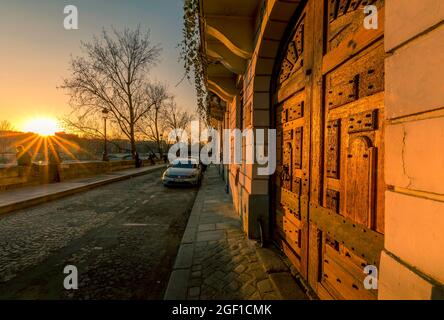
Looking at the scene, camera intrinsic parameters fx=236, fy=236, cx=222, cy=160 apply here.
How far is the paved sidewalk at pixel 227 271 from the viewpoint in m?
2.94

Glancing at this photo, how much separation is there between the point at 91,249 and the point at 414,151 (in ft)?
17.1

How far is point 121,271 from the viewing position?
12.3ft

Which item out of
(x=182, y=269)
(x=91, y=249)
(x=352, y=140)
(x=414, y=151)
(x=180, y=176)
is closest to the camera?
(x=414, y=151)

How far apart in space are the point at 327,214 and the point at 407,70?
156cm

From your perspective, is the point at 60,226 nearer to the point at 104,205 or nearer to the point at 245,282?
the point at 104,205

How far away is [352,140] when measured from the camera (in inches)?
83.0

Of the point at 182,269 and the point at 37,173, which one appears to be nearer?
the point at 182,269

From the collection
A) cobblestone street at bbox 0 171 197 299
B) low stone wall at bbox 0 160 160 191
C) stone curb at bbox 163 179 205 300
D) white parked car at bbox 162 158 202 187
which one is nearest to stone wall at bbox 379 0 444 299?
stone curb at bbox 163 179 205 300

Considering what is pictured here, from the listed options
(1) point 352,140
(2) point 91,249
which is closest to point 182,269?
(2) point 91,249

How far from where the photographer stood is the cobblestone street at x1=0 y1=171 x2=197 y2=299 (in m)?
3.26

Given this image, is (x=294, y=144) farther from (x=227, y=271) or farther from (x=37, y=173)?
(x=37, y=173)

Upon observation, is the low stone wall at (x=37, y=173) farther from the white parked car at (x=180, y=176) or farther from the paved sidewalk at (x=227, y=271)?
the paved sidewalk at (x=227, y=271)

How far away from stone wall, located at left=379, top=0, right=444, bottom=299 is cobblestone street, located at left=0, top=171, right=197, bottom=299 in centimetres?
281

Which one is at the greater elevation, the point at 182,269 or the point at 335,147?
the point at 335,147
